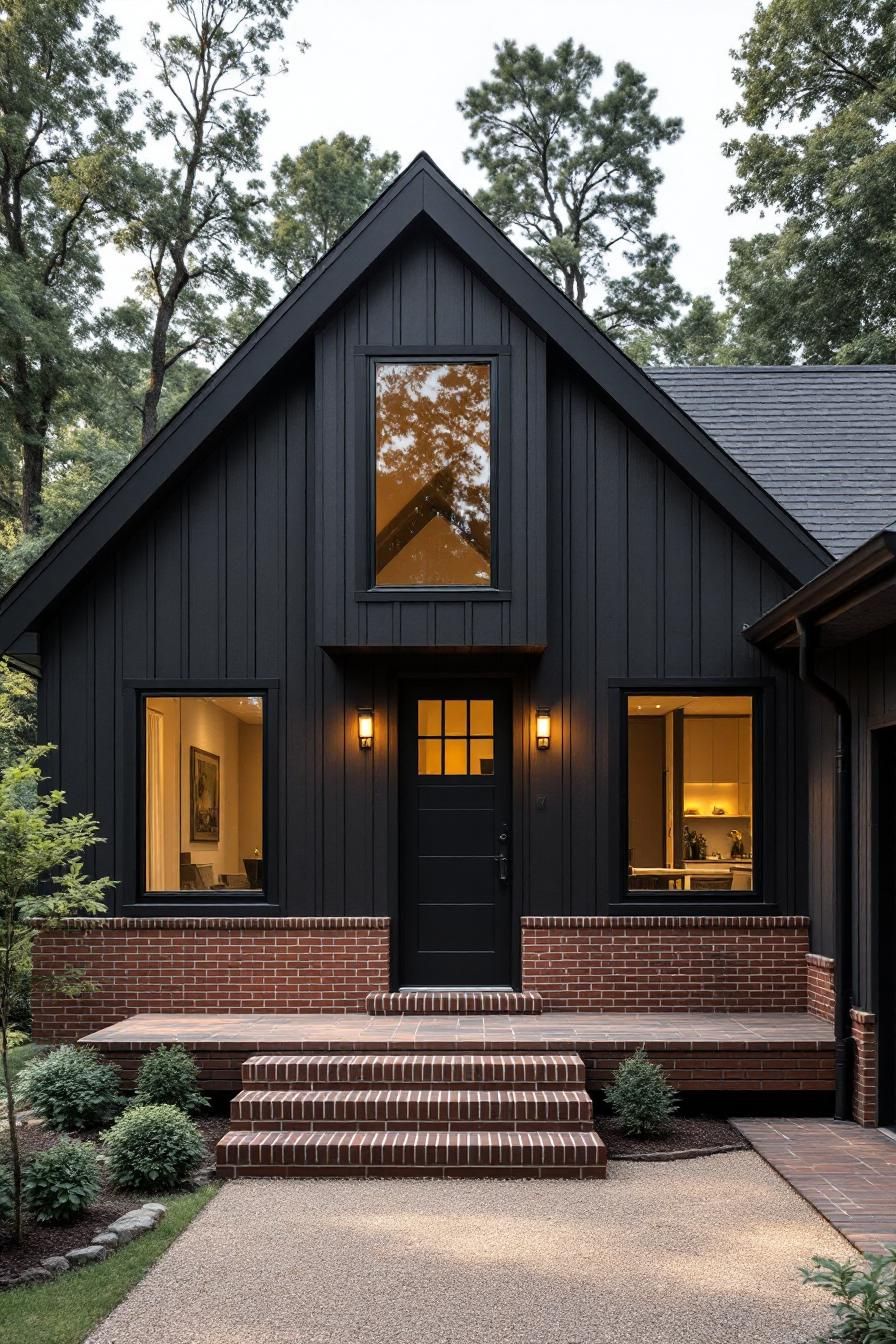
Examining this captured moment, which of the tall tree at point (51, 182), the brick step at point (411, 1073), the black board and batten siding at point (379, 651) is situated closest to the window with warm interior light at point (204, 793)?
the black board and batten siding at point (379, 651)

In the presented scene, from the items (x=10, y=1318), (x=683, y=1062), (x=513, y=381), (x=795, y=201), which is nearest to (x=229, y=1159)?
(x=10, y=1318)

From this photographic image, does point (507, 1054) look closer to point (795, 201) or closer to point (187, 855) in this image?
point (187, 855)

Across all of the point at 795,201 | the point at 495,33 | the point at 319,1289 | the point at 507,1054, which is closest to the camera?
the point at 319,1289

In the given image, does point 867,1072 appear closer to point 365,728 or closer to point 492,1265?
point 492,1265

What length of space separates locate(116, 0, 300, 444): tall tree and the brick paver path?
16857mm

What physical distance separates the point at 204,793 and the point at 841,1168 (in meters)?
5.17

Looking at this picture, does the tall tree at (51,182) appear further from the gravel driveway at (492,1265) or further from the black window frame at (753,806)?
the gravel driveway at (492,1265)

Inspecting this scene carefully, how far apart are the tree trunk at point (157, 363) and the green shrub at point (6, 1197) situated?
16.8 meters

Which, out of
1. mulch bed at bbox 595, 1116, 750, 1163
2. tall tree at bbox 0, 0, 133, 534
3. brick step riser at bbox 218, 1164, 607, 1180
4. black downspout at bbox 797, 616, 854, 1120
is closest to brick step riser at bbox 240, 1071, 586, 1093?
mulch bed at bbox 595, 1116, 750, 1163

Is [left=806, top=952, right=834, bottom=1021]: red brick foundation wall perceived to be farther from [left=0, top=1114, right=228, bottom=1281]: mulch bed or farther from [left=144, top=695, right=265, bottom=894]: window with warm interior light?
[left=0, top=1114, right=228, bottom=1281]: mulch bed

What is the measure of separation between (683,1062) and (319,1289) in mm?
3315

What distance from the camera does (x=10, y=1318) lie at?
4.46 meters

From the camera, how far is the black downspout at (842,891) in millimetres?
7363

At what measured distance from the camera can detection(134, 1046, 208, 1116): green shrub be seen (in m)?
7.12
